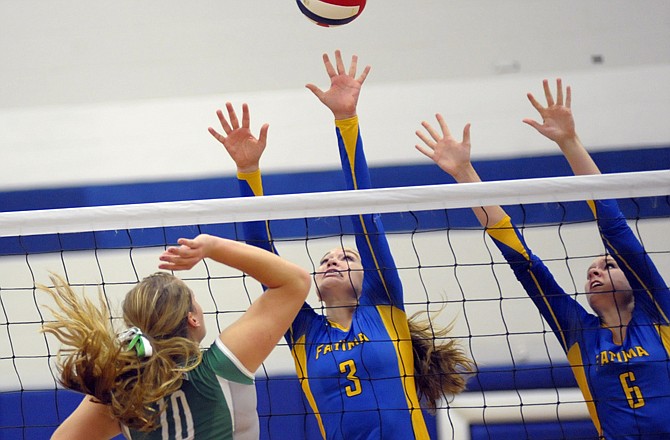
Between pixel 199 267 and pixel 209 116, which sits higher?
pixel 209 116

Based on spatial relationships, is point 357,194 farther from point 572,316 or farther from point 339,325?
point 572,316

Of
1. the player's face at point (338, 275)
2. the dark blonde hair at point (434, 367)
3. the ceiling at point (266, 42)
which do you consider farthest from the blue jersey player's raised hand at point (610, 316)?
the ceiling at point (266, 42)

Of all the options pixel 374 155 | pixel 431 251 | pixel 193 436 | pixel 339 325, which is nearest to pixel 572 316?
pixel 339 325

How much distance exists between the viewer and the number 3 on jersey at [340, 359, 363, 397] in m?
3.10

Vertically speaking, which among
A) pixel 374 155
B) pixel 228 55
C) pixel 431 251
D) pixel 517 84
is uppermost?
pixel 228 55

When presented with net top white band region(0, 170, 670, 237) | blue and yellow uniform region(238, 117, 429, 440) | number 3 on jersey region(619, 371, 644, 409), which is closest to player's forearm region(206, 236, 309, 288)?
net top white band region(0, 170, 670, 237)

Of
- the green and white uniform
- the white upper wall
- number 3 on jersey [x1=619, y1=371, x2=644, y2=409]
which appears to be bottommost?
number 3 on jersey [x1=619, y1=371, x2=644, y2=409]

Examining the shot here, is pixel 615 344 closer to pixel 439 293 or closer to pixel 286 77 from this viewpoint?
pixel 439 293

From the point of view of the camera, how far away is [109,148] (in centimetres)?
593

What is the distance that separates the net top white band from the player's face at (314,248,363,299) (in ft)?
1.47

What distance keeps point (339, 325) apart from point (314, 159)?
2680mm

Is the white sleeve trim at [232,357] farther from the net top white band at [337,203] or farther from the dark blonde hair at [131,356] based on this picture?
the net top white band at [337,203]

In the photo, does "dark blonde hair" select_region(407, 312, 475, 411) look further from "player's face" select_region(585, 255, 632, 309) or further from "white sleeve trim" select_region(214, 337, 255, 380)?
"white sleeve trim" select_region(214, 337, 255, 380)

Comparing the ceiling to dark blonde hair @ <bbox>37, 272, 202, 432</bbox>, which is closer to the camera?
dark blonde hair @ <bbox>37, 272, 202, 432</bbox>
